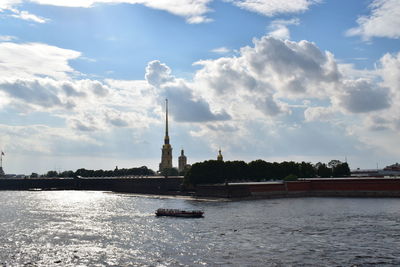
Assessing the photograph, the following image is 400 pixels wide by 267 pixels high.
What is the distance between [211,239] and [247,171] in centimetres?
7132

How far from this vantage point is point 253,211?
66.4 meters

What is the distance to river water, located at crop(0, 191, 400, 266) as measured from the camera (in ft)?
113

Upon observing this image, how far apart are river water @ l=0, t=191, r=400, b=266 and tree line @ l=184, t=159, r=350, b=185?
3960 cm

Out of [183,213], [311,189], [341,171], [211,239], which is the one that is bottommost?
[211,239]

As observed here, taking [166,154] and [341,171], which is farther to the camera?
[166,154]

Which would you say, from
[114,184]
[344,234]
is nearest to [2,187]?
[114,184]

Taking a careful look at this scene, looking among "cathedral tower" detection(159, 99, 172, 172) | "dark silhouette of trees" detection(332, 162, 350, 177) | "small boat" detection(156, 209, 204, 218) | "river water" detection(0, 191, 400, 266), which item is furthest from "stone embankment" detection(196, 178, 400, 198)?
"cathedral tower" detection(159, 99, 172, 172)

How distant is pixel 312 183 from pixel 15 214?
203 ft

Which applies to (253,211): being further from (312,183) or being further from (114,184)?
(114,184)

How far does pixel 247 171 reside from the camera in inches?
4481

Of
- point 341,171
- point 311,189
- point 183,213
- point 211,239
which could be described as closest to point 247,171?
point 311,189

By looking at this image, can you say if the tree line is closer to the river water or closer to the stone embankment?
the stone embankment

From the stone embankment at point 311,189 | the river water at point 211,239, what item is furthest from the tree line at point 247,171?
the river water at point 211,239

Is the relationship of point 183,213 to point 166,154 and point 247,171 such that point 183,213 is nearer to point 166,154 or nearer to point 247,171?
point 247,171
